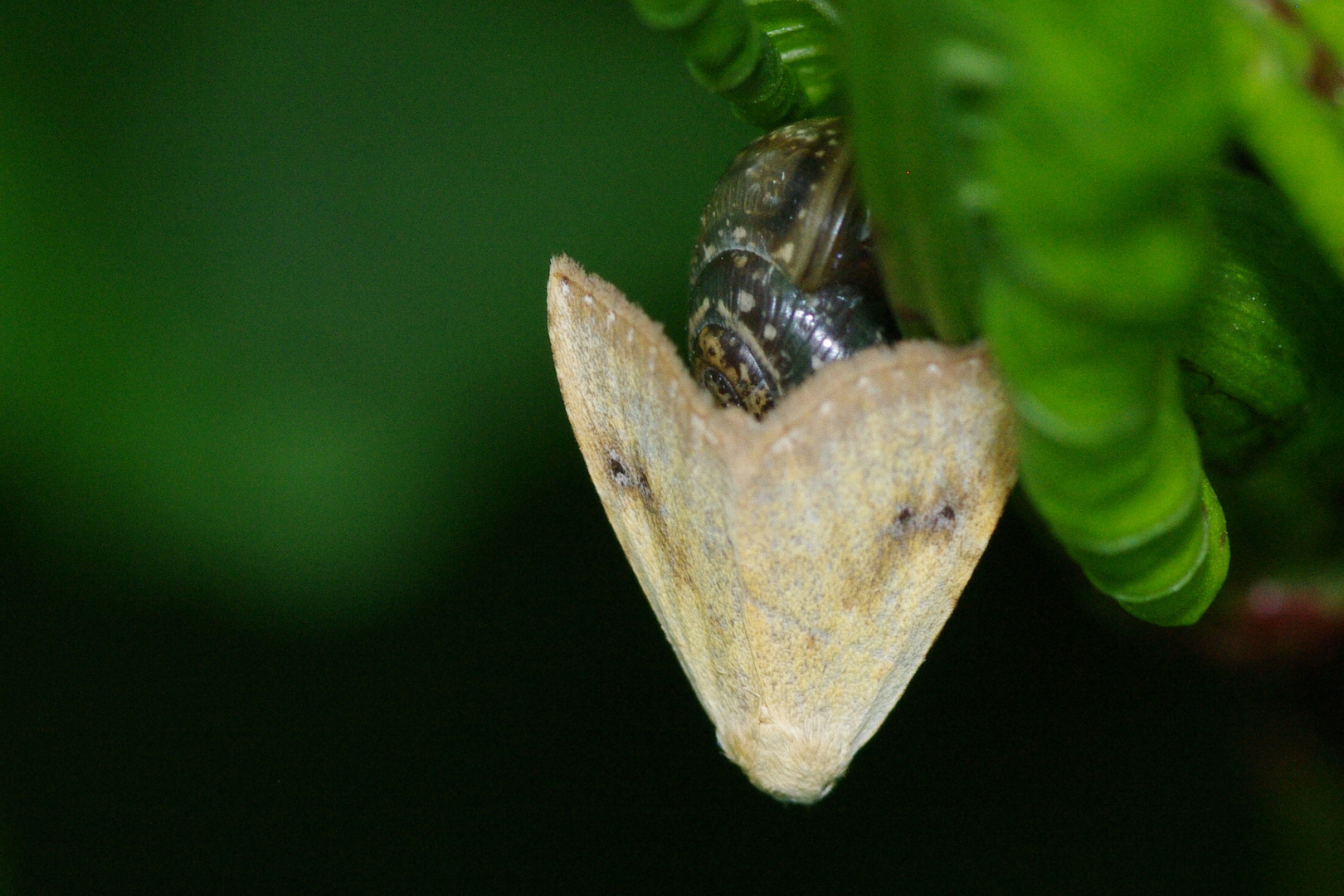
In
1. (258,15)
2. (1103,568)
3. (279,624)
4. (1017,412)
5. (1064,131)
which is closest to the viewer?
(1064,131)

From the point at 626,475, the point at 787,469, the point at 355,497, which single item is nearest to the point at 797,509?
the point at 787,469

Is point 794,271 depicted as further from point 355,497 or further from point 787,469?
point 355,497

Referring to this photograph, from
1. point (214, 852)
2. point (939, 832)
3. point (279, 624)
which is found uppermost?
point (279, 624)

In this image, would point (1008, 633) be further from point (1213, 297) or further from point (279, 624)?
point (279, 624)

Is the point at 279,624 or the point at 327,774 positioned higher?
the point at 279,624

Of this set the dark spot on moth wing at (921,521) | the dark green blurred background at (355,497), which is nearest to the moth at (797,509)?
the dark spot on moth wing at (921,521)

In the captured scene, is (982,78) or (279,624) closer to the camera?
(982,78)

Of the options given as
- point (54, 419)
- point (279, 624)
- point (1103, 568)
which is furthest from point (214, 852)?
point (1103, 568)
